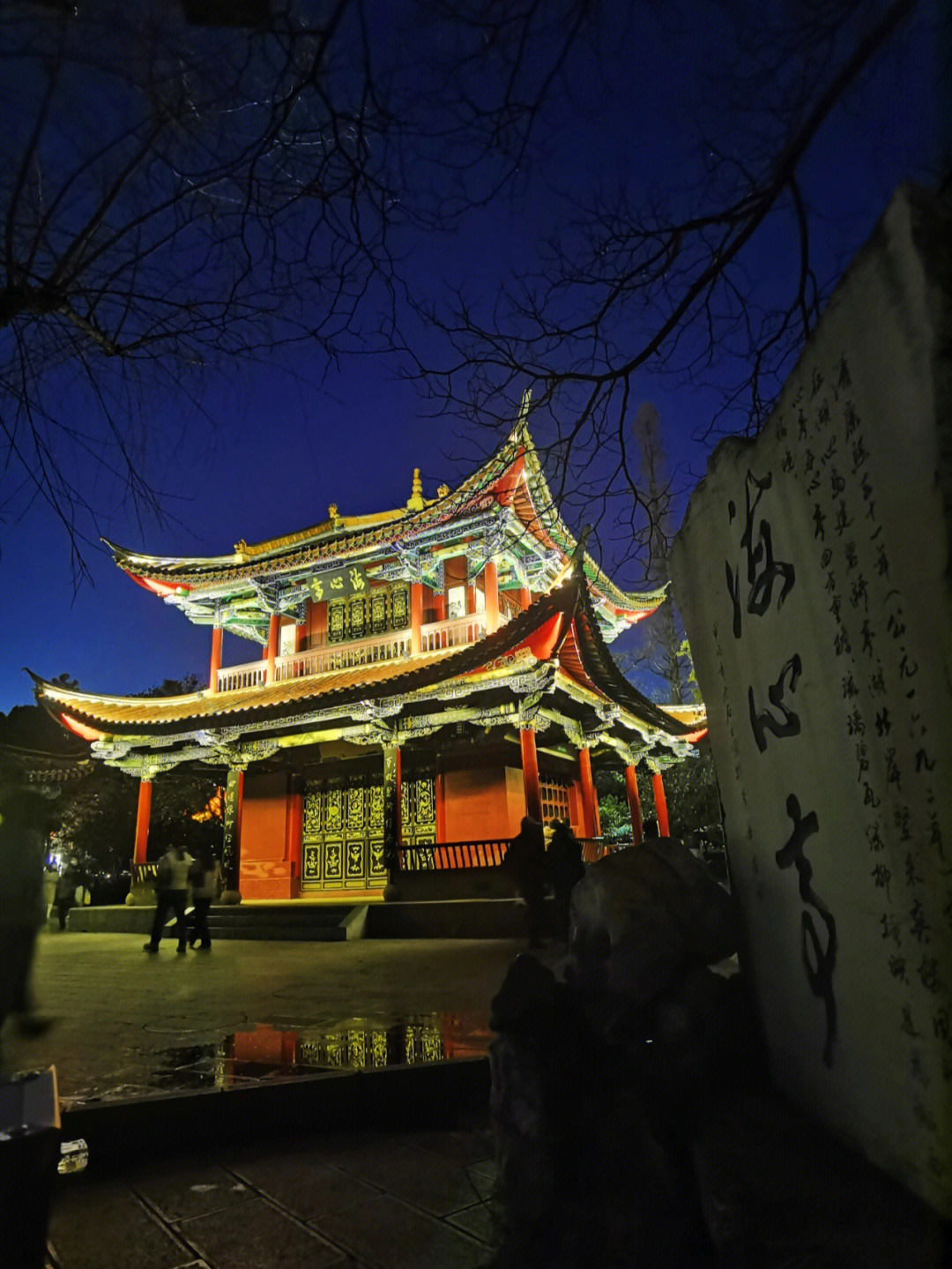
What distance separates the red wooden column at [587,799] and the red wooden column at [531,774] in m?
3.05

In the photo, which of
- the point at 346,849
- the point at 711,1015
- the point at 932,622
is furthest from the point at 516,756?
the point at 932,622

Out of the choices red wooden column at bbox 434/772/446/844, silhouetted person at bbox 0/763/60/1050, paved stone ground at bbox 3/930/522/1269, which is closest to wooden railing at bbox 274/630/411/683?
red wooden column at bbox 434/772/446/844

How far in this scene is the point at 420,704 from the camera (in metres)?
12.9

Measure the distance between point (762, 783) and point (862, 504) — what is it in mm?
978

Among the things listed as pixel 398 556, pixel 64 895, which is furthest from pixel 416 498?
pixel 64 895

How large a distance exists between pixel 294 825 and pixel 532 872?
850cm

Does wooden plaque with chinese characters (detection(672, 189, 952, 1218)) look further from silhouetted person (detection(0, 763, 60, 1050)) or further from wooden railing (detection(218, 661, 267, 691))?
wooden railing (detection(218, 661, 267, 691))

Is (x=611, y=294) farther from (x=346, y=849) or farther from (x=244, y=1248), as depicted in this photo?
(x=346, y=849)

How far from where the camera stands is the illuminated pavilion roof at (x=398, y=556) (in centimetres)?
1375

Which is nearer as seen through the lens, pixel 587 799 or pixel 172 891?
pixel 172 891

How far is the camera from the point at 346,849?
14.4m

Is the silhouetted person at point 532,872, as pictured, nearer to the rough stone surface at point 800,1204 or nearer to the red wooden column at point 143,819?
the rough stone surface at point 800,1204

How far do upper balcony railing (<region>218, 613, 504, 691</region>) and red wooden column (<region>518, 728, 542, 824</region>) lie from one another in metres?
2.24

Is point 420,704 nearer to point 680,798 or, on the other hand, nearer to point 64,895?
point 64,895
